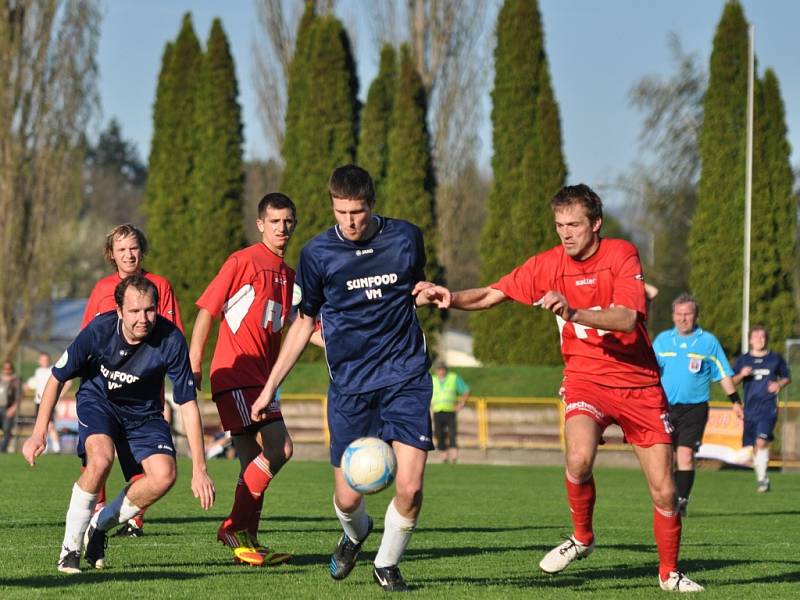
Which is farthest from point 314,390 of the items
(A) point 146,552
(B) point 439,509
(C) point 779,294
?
(A) point 146,552

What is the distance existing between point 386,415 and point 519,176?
2914cm

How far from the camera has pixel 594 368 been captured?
761 cm

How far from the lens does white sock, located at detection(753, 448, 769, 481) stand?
Answer: 60.6 feet

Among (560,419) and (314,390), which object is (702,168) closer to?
(560,419)

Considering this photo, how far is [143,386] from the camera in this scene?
7.66m

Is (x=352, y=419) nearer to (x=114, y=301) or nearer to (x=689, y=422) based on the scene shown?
(x=114, y=301)

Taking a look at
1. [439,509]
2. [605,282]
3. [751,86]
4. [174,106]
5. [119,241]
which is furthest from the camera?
[174,106]

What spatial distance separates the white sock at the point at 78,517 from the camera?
746cm

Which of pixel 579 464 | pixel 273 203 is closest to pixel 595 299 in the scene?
pixel 579 464

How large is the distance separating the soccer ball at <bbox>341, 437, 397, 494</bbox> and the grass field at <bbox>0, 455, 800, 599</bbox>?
61 cm

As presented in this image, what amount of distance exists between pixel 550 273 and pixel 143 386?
241cm

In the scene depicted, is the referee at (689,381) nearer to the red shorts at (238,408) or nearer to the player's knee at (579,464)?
the red shorts at (238,408)

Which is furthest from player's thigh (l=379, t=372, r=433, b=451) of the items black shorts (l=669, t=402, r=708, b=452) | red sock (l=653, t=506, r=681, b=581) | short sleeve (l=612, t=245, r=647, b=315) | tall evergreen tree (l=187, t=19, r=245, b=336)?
tall evergreen tree (l=187, t=19, r=245, b=336)

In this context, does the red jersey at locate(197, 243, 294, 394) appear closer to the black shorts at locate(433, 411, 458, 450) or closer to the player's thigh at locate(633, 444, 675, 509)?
the player's thigh at locate(633, 444, 675, 509)
